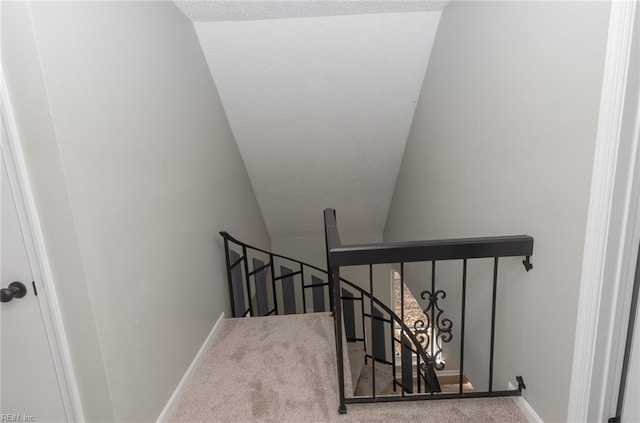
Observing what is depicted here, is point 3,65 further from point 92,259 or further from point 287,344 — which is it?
point 287,344

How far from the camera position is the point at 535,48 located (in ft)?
4.72

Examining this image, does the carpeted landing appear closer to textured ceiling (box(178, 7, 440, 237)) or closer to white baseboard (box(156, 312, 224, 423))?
white baseboard (box(156, 312, 224, 423))

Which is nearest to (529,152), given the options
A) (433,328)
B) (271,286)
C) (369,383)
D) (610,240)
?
(610,240)

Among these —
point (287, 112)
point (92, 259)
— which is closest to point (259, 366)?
point (92, 259)

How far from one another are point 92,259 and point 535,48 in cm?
195

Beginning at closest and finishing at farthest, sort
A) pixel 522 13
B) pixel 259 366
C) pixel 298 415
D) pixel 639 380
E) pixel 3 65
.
→ pixel 3 65
pixel 639 380
pixel 522 13
pixel 298 415
pixel 259 366

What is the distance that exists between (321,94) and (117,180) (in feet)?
6.85

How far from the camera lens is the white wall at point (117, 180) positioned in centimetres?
123

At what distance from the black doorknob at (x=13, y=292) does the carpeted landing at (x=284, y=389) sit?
3.60 ft

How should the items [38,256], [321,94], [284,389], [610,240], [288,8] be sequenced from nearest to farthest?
[610,240]
[38,256]
[284,389]
[288,8]
[321,94]

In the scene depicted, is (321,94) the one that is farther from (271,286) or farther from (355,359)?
(271,286)

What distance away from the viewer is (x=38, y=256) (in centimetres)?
128

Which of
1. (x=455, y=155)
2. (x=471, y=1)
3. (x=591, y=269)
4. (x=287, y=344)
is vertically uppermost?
(x=471, y=1)

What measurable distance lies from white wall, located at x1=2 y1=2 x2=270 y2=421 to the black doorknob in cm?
11
